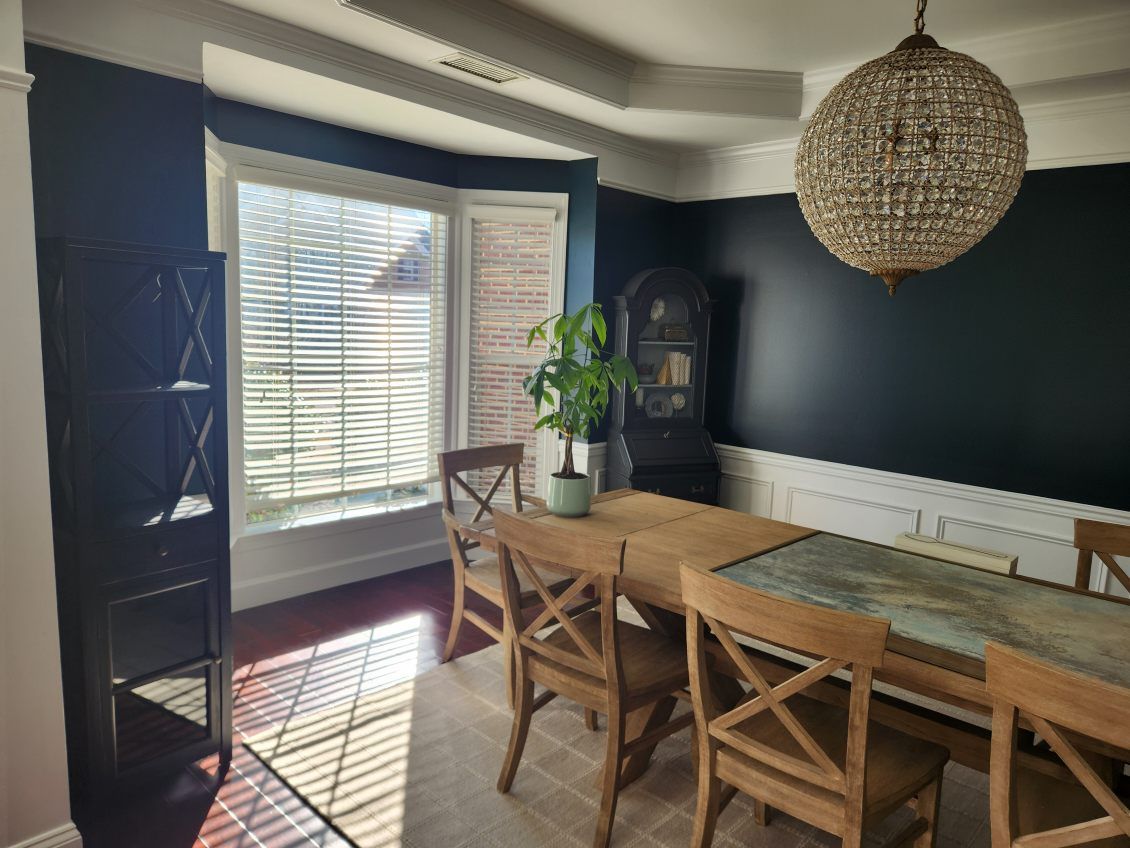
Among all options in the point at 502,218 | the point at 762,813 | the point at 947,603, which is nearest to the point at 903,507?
the point at 947,603

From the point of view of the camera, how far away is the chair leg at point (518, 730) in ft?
8.02

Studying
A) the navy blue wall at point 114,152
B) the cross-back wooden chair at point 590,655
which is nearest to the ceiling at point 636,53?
the navy blue wall at point 114,152

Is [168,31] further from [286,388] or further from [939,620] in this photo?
[939,620]

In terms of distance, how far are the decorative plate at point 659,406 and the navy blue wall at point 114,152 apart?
9.01 ft

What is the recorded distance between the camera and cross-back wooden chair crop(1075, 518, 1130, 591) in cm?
253

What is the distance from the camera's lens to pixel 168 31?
2656 mm

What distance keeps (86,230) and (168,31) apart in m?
0.80

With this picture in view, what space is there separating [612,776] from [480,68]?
299cm

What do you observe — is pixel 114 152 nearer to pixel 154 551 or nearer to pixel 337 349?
pixel 154 551

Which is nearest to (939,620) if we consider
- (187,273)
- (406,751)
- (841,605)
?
(841,605)

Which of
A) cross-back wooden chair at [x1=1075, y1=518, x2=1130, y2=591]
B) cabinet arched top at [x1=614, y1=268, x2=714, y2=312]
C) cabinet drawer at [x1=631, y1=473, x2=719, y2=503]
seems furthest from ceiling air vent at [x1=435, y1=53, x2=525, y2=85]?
cross-back wooden chair at [x1=1075, y1=518, x2=1130, y2=591]

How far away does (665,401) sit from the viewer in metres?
4.73

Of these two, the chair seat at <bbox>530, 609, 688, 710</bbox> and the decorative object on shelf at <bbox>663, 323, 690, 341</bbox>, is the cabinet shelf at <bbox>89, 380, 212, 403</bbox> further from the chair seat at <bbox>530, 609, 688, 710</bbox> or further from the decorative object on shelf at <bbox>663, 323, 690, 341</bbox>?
the decorative object on shelf at <bbox>663, 323, 690, 341</bbox>

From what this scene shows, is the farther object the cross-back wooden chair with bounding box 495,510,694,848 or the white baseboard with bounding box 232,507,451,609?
the white baseboard with bounding box 232,507,451,609
